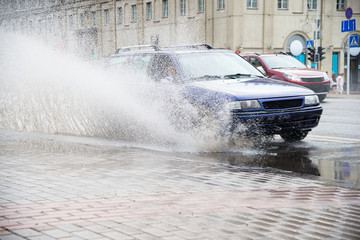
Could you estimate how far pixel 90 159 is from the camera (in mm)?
8406

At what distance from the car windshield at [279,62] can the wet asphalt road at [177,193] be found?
12.8m

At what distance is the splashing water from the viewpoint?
1013 centimetres

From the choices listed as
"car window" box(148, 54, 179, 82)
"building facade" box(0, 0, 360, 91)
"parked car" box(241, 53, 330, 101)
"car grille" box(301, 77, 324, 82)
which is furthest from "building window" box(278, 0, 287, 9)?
"car window" box(148, 54, 179, 82)

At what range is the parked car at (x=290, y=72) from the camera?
2189 centimetres

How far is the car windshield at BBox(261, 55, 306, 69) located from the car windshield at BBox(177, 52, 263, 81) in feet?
36.5

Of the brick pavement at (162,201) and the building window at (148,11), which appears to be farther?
the building window at (148,11)

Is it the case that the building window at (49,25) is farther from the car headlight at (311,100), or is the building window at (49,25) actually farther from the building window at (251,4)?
the car headlight at (311,100)

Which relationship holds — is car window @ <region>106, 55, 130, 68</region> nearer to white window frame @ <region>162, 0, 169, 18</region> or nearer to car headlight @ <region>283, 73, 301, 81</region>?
car headlight @ <region>283, 73, 301, 81</region>

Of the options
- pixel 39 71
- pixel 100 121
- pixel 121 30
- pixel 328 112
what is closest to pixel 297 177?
pixel 100 121

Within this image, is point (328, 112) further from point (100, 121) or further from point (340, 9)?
point (340, 9)

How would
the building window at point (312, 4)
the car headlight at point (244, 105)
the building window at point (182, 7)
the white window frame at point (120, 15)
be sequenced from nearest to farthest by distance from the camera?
the car headlight at point (244, 105), the building window at point (312, 4), the building window at point (182, 7), the white window frame at point (120, 15)

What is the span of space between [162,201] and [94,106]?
6.98m

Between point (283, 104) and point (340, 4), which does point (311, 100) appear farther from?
point (340, 4)

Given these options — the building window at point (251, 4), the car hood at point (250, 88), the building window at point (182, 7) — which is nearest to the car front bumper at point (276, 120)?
the car hood at point (250, 88)
